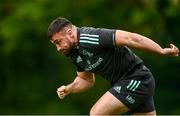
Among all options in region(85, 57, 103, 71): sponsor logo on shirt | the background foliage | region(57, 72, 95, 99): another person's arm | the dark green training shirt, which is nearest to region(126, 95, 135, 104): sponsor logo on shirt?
the dark green training shirt

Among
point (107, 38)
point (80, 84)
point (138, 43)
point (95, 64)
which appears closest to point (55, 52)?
point (80, 84)

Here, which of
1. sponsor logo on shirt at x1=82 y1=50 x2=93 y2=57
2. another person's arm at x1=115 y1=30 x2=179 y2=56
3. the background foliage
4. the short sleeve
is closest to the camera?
another person's arm at x1=115 y1=30 x2=179 y2=56

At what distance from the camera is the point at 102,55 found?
308 inches

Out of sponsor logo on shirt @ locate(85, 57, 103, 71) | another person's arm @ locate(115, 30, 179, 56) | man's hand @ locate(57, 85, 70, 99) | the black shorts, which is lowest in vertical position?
man's hand @ locate(57, 85, 70, 99)

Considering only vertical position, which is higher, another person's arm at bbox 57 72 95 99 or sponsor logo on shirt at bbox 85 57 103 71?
sponsor logo on shirt at bbox 85 57 103 71

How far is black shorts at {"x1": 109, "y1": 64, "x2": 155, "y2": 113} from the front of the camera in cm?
790

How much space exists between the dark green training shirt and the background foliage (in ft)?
29.4

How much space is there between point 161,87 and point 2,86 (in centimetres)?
364

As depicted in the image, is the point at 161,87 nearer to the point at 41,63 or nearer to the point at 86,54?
the point at 41,63

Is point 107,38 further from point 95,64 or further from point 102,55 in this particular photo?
point 95,64

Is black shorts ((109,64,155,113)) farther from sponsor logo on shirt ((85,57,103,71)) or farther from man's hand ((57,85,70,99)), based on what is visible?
man's hand ((57,85,70,99))

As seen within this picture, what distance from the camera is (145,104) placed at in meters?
8.16

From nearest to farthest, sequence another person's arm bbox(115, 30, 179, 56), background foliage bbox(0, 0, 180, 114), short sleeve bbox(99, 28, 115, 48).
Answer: another person's arm bbox(115, 30, 179, 56) → short sleeve bbox(99, 28, 115, 48) → background foliage bbox(0, 0, 180, 114)

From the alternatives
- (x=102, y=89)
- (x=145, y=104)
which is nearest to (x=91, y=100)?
(x=102, y=89)
